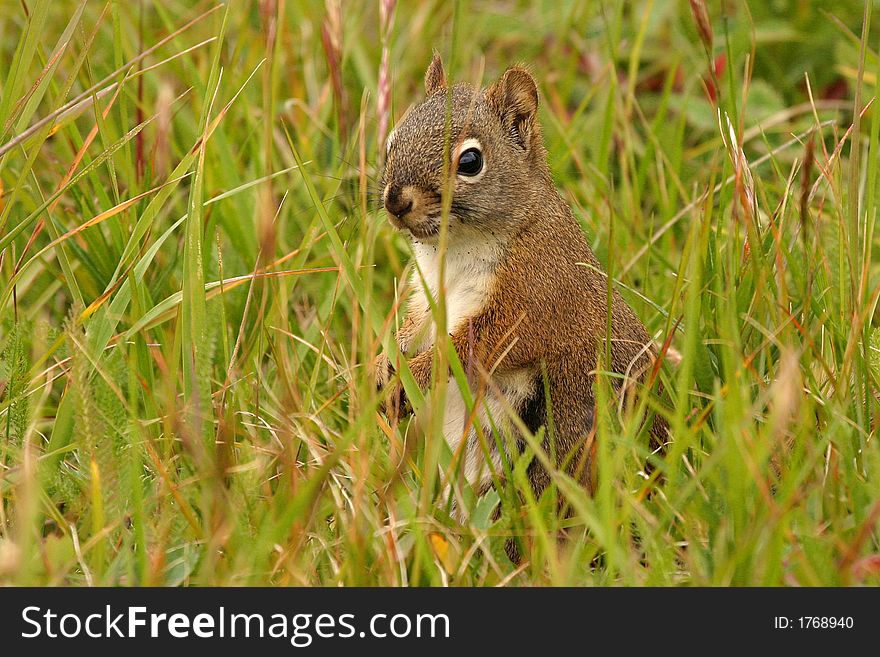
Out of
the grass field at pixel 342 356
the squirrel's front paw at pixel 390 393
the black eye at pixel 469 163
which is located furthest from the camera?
the black eye at pixel 469 163

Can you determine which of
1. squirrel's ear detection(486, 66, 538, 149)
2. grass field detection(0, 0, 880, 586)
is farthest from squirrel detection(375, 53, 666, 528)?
grass field detection(0, 0, 880, 586)

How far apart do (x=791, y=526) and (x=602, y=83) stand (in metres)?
2.73

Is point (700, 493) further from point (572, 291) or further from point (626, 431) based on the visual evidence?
point (572, 291)

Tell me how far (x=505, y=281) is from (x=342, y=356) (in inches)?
21.4

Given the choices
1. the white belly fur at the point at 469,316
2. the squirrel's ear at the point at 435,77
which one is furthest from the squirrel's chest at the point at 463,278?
the squirrel's ear at the point at 435,77

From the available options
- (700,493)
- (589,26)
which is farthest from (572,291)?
(589,26)

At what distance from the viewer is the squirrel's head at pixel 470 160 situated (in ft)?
9.70

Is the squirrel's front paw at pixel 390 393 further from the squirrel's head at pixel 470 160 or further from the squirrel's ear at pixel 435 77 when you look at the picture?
the squirrel's ear at pixel 435 77

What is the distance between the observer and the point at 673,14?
16.9 feet

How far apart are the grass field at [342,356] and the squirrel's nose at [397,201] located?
0.09m

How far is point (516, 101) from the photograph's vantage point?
3.28m

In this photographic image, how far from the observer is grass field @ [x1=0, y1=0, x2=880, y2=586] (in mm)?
2213

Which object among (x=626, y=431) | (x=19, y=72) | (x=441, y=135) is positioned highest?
(x=19, y=72)
